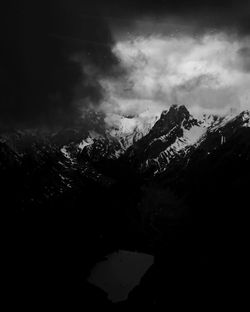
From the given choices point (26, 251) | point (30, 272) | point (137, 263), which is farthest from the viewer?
point (137, 263)

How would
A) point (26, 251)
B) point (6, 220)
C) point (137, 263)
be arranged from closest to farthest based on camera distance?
point (26, 251) < point (6, 220) < point (137, 263)

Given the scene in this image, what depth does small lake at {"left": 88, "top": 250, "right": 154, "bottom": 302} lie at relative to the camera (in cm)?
14412

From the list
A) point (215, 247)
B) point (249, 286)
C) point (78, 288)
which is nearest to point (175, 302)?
point (249, 286)

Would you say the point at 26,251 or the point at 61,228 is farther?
the point at 61,228

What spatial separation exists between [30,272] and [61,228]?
137ft

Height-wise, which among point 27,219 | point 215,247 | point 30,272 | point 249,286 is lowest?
point 30,272

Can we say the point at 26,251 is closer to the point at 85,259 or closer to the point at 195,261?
the point at 85,259

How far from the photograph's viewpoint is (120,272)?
532ft

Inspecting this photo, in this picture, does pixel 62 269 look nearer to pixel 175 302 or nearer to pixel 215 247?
pixel 175 302

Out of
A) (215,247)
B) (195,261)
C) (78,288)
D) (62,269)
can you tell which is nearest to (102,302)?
(78,288)

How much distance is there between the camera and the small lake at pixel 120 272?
14412 centimetres

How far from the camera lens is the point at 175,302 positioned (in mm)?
118625

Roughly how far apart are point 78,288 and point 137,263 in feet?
155

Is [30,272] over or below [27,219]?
below
